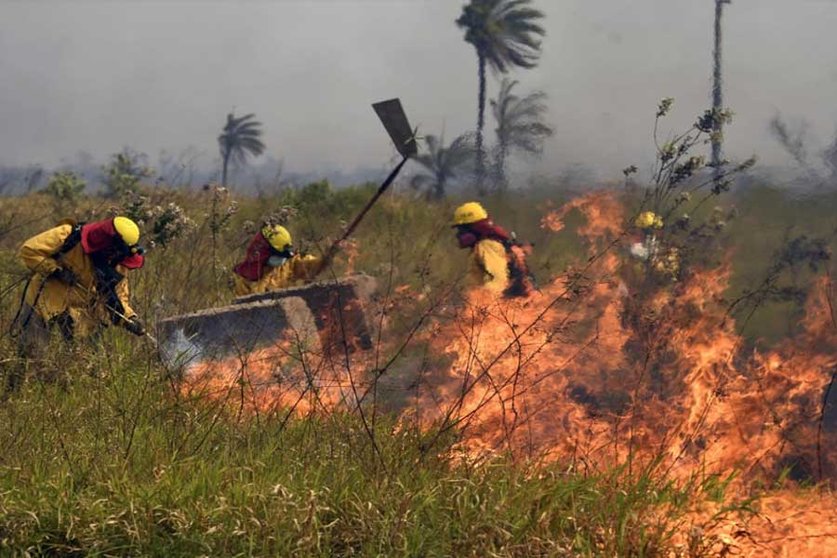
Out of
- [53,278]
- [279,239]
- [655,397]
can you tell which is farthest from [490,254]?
[53,278]

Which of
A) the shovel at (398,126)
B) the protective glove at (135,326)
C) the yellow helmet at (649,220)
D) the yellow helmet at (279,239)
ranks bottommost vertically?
the protective glove at (135,326)

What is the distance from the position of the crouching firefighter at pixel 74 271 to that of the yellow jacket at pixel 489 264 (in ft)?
10.0

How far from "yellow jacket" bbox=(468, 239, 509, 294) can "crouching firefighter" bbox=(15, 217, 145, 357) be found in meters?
3.05

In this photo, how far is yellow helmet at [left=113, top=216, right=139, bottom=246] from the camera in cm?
534

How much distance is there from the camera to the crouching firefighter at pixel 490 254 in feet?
24.4

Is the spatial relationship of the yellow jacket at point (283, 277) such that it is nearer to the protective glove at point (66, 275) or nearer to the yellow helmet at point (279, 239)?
the yellow helmet at point (279, 239)

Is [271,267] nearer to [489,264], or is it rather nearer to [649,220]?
Answer: [489,264]

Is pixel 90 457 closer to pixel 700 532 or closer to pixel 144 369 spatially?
pixel 144 369

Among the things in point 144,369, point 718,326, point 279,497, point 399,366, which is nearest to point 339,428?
point 279,497

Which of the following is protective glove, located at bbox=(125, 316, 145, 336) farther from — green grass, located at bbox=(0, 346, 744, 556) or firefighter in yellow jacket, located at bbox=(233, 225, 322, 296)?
firefighter in yellow jacket, located at bbox=(233, 225, 322, 296)

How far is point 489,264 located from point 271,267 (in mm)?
1929

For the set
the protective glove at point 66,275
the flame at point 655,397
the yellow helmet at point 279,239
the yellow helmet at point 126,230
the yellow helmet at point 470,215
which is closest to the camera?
the flame at point 655,397

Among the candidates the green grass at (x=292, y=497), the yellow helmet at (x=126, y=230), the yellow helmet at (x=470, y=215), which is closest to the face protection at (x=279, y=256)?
the yellow helmet at (x=470, y=215)

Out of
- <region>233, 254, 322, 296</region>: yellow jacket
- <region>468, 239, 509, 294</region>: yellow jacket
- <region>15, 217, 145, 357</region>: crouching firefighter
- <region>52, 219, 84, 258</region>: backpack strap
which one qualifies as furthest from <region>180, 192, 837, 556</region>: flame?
<region>233, 254, 322, 296</region>: yellow jacket
